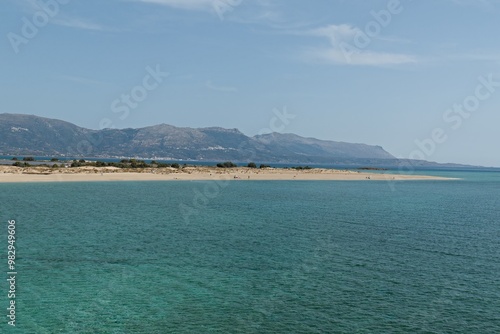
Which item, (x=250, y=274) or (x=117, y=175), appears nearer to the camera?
(x=250, y=274)

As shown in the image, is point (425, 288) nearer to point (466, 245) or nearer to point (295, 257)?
point (295, 257)

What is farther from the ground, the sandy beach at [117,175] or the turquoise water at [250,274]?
the sandy beach at [117,175]

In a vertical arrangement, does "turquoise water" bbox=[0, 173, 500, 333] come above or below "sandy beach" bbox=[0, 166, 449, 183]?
below

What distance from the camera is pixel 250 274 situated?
27.5 m

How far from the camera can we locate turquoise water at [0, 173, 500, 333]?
20.3 metres

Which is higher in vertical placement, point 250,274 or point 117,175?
point 117,175

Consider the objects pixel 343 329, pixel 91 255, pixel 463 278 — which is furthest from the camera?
pixel 91 255

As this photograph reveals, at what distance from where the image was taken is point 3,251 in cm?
3169

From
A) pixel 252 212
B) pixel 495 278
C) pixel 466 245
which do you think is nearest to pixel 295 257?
pixel 495 278

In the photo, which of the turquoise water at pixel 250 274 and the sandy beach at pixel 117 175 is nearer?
the turquoise water at pixel 250 274

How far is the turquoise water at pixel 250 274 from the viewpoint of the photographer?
20297 millimetres

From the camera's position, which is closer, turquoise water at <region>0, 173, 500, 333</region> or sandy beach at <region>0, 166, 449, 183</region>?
turquoise water at <region>0, 173, 500, 333</region>

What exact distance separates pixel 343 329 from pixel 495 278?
43.9 feet

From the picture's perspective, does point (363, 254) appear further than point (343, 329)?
Yes
